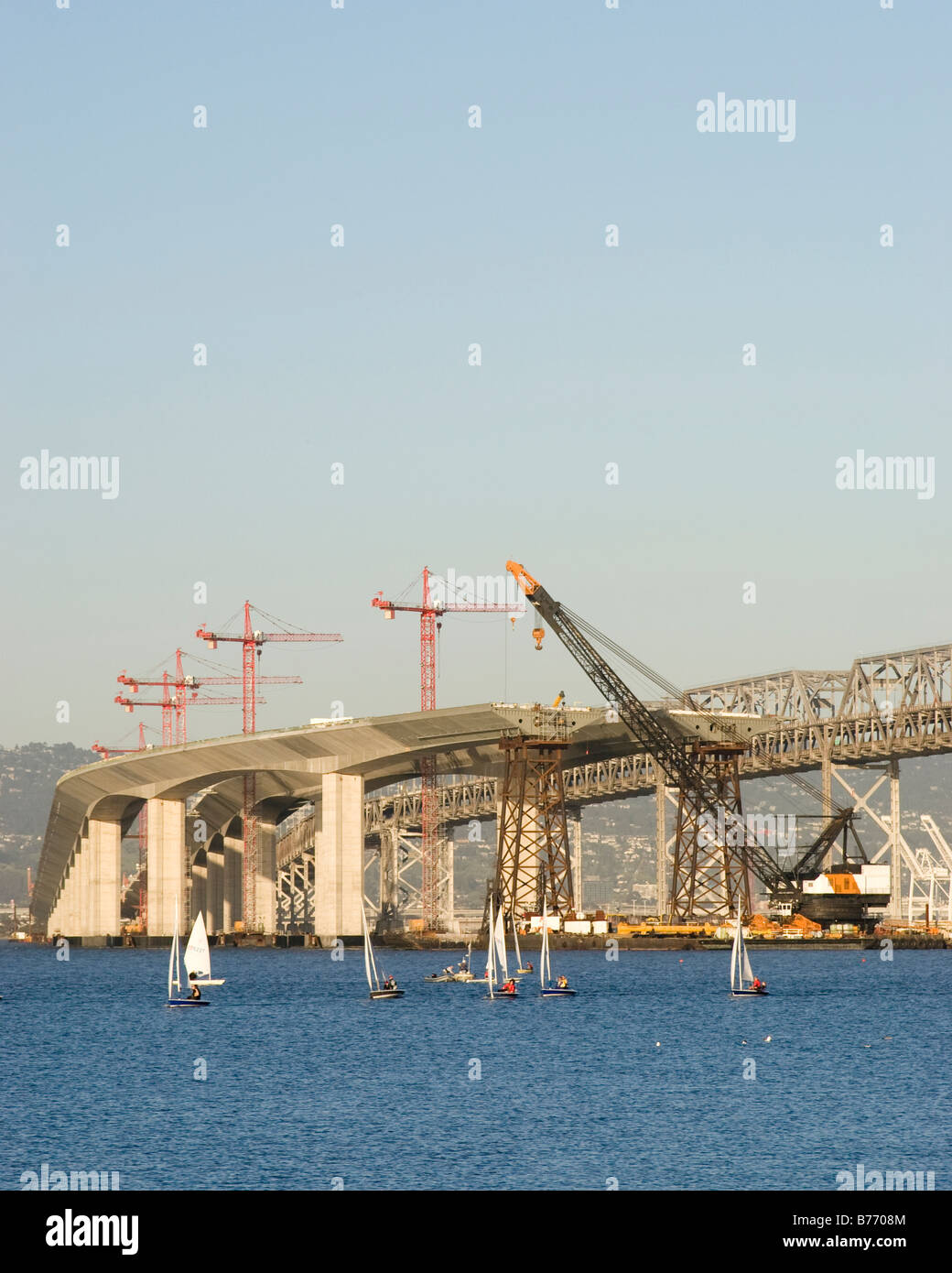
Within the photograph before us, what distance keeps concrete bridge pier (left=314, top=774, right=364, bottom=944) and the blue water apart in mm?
46742

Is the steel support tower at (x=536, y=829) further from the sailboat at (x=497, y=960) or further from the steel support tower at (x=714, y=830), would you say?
the sailboat at (x=497, y=960)

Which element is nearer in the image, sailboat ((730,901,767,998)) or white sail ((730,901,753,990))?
sailboat ((730,901,767,998))

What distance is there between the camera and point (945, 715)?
7131 inches

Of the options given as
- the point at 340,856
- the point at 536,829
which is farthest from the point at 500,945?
the point at 340,856

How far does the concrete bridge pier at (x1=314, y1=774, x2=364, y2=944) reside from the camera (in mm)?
170125

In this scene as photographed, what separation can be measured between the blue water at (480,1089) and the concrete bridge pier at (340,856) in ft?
153

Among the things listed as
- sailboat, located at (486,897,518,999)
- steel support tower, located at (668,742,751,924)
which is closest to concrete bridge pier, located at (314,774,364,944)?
steel support tower, located at (668,742,751,924)

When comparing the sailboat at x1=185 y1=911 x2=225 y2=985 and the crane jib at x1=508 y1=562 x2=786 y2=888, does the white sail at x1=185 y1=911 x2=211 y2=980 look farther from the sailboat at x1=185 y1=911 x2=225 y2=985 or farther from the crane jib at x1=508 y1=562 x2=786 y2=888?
the crane jib at x1=508 y1=562 x2=786 y2=888

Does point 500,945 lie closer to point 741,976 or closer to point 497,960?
point 497,960

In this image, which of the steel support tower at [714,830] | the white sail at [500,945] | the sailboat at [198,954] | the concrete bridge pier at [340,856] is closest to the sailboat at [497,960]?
the white sail at [500,945]

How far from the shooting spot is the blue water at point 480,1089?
50469 millimetres

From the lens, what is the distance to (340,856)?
170 metres

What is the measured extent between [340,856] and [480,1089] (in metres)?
104
